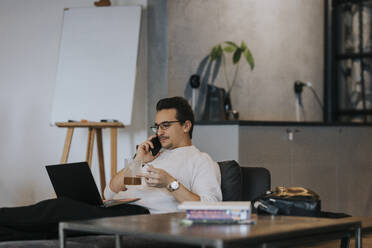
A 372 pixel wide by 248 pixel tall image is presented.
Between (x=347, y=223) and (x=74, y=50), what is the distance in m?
3.58

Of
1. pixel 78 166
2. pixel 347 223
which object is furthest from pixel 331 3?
pixel 347 223

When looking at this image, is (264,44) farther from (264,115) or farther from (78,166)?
(78,166)

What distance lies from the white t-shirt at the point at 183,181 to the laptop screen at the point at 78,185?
0.60 ft

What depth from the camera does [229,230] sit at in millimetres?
1762

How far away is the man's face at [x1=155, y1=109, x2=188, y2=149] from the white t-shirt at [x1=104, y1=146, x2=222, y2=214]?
0.05 meters

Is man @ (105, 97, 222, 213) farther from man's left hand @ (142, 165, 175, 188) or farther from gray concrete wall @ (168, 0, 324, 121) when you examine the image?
gray concrete wall @ (168, 0, 324, 121)

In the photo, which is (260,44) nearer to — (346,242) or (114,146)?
(114,146)

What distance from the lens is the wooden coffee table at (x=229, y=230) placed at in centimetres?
166

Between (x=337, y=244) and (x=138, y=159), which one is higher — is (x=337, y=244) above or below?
below

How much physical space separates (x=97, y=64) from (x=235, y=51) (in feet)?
4.15

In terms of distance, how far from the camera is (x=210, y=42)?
560 centimetres

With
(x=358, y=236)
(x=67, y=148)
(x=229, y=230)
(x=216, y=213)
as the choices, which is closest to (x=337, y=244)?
(x=358, y=236)

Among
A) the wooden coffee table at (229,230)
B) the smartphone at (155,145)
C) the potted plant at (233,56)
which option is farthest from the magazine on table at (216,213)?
the potted plant at (233,56)

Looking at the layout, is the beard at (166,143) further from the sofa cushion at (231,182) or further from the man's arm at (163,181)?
the man's arm at (163,181)
